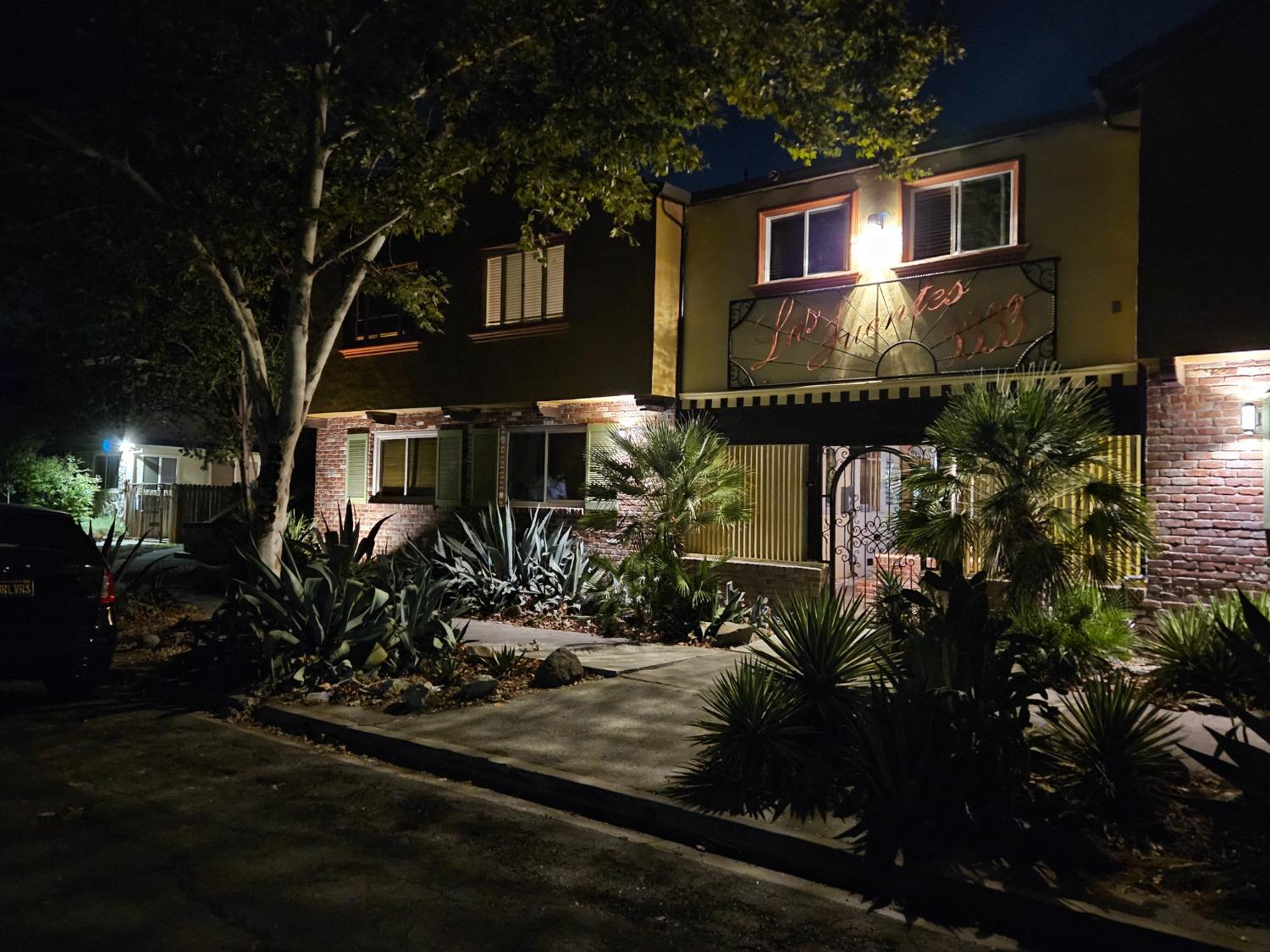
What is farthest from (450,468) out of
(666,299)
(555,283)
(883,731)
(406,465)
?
(883,731)

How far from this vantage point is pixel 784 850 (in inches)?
194

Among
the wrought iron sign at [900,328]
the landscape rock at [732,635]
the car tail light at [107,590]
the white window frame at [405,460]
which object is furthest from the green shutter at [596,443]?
the car tail light at [107,590]

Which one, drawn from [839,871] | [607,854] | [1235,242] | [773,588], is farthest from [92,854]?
[1235,242]

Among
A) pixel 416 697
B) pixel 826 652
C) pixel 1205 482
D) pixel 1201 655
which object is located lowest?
pixel 416 697

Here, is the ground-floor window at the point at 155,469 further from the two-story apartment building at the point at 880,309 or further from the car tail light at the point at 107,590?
the car tail light at the point at 107,590

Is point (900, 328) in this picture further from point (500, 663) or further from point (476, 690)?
point (476, 690)

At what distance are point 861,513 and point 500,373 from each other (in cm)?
622

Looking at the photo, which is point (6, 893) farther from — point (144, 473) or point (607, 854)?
point (144, 473)

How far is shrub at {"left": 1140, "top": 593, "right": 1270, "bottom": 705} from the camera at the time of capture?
7.51 metres

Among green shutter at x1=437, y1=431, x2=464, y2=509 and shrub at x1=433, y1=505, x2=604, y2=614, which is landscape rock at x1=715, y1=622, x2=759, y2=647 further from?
green shutter at x1=437, y1=431, x2=464, y2=509

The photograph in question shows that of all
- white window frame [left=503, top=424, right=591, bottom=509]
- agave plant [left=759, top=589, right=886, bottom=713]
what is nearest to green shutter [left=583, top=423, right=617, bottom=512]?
white window frame [left=503, top=424, right=591, bottom=509]

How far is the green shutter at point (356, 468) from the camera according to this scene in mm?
18266

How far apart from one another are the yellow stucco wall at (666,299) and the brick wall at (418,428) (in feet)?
2.11

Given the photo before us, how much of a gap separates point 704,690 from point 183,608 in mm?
8103
